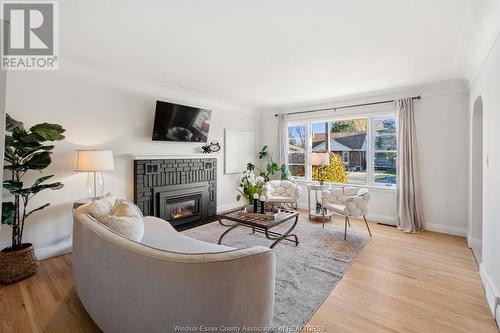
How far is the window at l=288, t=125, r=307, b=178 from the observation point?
5.77 m

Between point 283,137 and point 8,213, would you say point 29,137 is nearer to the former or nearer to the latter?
point 8,213

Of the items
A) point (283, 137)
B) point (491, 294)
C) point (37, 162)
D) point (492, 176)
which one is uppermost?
point (283, 137)

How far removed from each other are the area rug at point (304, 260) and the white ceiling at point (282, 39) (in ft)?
8.05

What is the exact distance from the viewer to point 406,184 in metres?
→ 4.14

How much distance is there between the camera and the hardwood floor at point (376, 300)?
1.84 meters

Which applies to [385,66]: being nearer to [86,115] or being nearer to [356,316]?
[356,316]

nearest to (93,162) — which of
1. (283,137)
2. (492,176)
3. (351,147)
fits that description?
(283,137)

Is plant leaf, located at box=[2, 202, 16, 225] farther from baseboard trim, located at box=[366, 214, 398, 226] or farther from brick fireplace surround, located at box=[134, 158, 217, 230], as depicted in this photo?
baseboard trim, located at box=[366, 214, 398, 226]

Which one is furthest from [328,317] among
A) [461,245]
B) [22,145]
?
[22,145]

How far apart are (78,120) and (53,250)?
1.70 meters

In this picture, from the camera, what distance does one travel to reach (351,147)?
5066 millimetres

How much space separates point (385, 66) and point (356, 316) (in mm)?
2939

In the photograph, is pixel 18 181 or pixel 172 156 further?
pixel 172 156

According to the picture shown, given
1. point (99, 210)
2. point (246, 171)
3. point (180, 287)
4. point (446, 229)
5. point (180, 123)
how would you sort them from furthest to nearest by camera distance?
point (180, 123)
point (446, 229)
point (246, 171)
point (99, 210)
point (180, 287)
